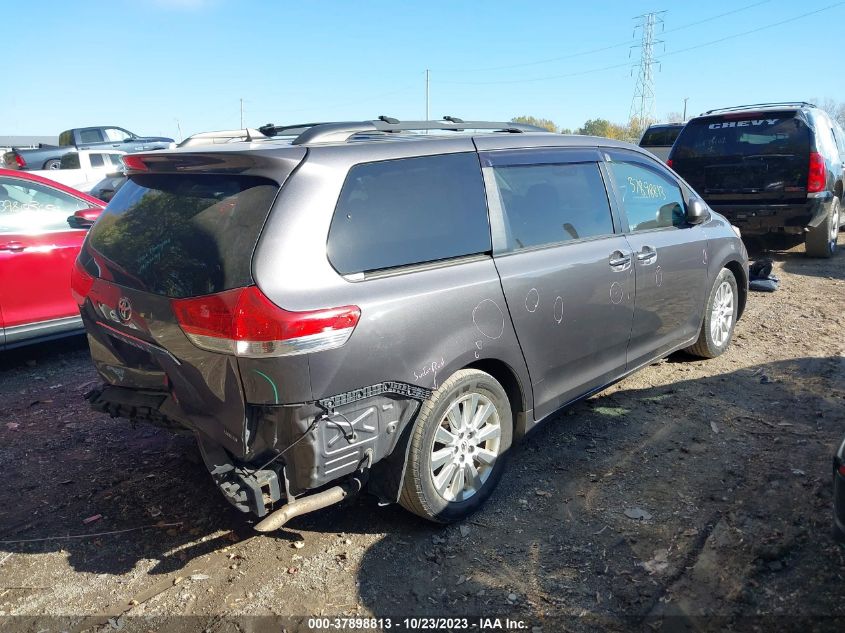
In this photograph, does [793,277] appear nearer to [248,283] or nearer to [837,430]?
[837,430]

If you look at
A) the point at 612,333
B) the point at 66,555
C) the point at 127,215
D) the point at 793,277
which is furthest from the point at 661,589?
the point at 793,277

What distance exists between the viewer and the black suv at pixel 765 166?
859 centimetres

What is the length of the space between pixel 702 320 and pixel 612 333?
1479mm

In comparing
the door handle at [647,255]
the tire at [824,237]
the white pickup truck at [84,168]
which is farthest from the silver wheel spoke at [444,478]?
the white pickup truck at [84,168]

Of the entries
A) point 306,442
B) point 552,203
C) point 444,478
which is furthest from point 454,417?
point 552,203

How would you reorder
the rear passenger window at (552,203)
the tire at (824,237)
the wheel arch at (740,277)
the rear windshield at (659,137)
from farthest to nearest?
the rear windshield at (659,137) < the tire at (824,237) < the wheel arch at (740,277) < the rear passenger window at (552,203)

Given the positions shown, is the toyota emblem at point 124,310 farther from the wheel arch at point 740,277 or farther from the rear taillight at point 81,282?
the wheel arch at point 740,277

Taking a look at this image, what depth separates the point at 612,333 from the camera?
4.11 meters

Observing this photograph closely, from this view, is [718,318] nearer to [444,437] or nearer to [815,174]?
[444,437]

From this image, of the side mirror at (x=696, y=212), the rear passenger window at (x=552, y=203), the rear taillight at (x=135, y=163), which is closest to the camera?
the rear taillight at (x=135, y=163)

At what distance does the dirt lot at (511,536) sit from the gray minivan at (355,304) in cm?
33

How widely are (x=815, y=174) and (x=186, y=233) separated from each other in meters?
8.22

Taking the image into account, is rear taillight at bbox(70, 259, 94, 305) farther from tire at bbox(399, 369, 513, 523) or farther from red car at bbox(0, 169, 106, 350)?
red car at bbox(0, 169, 106, 350)

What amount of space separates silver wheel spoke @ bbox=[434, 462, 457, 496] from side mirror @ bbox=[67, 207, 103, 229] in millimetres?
4089
